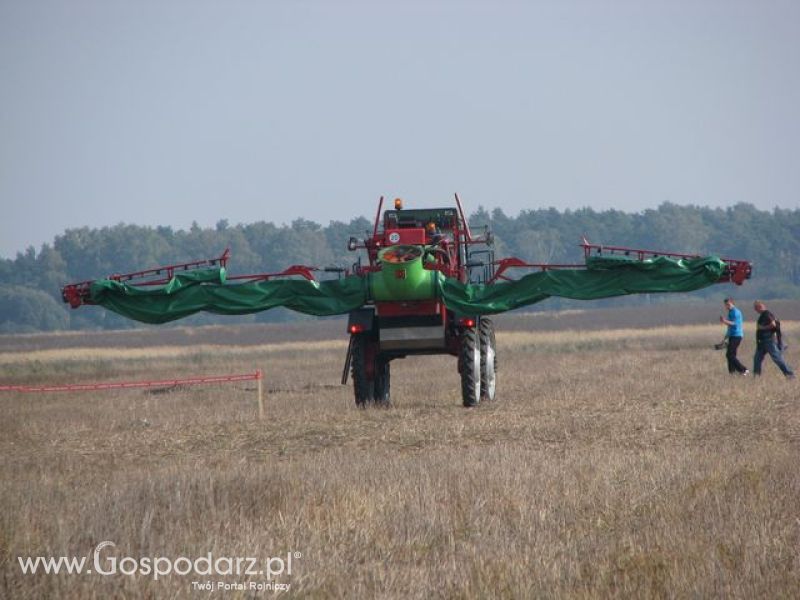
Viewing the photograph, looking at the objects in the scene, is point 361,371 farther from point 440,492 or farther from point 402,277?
point 440,492

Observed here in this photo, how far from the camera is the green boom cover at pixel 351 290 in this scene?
18406 mm

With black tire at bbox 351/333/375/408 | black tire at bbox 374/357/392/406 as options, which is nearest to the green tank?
black tire at bbox 351/333/375/408

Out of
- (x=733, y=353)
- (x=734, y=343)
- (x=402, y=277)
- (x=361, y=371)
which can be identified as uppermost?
(x=402, y=277)

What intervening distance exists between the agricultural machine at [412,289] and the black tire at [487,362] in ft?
1.06

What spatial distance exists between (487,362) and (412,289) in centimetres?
289

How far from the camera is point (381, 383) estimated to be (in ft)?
71.1

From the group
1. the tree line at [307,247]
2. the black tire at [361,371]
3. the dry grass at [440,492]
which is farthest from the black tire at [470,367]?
the tree line at [307,247]

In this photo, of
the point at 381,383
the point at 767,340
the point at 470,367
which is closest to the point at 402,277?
the point at 470,367

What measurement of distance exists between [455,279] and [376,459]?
6.08 meters

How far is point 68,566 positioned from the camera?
8.44 meters

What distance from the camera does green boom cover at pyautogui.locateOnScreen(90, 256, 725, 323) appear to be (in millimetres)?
18406

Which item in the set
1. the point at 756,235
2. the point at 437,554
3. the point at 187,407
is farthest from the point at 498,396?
the point at 756,235

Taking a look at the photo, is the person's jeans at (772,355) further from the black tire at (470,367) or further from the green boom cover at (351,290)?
the black tire at (470,367)

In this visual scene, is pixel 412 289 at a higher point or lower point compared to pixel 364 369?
higher
